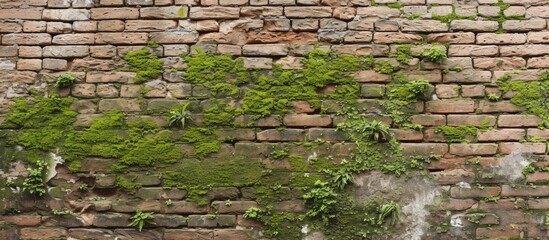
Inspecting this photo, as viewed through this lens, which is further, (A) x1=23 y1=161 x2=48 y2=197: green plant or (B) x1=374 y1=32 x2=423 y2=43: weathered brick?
(B) x1=374 y1=32 x2=423 y2=43: weathered brick

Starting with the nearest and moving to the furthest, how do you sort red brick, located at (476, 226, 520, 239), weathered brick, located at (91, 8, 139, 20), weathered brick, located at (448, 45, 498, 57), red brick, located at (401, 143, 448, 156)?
red brick, located at (476, 226, 520, 239) < red brick, located at (401, 143, 448, 156) < weathered brick, located at (448, 45, 498, 57) < weathered brick, located at (91, 8, 139, 20)

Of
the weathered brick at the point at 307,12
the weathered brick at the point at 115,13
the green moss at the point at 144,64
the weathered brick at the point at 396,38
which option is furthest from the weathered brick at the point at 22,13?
the weathered brick at the point at 396,38

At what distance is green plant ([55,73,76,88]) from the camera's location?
296cm

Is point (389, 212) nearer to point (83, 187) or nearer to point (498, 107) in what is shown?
point (498, 107)

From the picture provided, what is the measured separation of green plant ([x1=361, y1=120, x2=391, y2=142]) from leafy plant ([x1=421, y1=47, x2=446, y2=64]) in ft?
1.65

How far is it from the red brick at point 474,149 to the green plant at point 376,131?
396 mm

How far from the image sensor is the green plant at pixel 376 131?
112 inches

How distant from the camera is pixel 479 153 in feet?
9.31

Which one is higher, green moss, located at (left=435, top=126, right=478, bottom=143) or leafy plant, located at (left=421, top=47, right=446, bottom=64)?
leafy plant, located at (left=421, top=47, right=446, bottom=64)

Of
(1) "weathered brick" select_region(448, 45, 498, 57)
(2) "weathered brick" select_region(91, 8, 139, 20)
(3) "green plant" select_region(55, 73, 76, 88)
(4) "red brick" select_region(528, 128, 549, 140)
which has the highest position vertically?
(2) "weathered brick" select_region(91, 8, 139, 20)

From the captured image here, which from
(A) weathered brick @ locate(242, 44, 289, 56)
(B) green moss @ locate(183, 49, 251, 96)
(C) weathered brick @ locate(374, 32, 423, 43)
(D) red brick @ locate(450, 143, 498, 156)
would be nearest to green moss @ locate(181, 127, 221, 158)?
(B) green moss @ locate(183, 49, 251, 96)

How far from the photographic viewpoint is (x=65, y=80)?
2.96 metres

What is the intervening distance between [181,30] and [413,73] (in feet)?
4.79

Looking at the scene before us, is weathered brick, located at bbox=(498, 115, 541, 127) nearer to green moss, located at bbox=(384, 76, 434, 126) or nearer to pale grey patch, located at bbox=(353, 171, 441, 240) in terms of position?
green moss, located at bbox=(384, 76, 434, 126)
